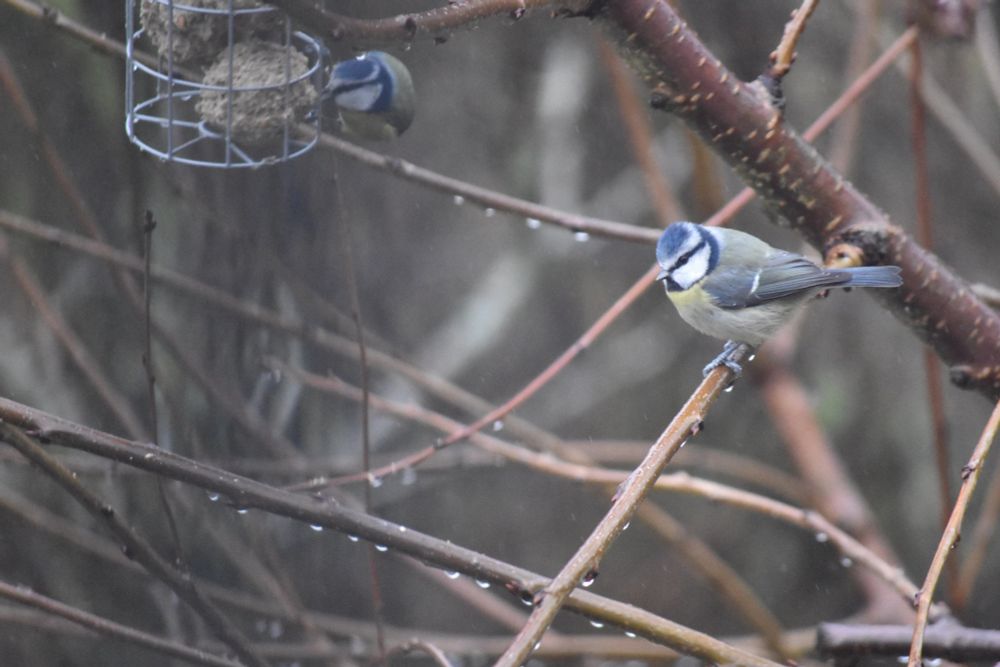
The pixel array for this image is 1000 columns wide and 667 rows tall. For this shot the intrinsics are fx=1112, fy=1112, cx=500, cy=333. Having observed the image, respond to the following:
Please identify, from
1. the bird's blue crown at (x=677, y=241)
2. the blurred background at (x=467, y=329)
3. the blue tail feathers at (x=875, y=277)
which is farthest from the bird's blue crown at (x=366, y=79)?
the blue tail feathers at (x=875, y=277)

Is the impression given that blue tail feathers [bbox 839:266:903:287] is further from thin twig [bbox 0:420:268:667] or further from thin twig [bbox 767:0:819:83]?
thin twig [bbox 0:420:268:667]

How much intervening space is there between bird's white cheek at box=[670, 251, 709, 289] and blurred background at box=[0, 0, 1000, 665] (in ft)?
1.36

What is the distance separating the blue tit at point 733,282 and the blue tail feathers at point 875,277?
30cm

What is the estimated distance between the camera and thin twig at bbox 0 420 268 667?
4.11 feet

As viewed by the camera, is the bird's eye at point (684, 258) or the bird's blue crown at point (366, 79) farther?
the bird's eye at point (684, 258)

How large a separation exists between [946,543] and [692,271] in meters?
1.14

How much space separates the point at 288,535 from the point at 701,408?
1904 millimetres

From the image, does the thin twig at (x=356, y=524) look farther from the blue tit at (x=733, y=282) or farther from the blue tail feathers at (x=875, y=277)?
the blue tit at (x=733, y=282)

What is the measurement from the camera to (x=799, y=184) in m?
1.80

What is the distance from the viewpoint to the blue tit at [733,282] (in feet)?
7.15

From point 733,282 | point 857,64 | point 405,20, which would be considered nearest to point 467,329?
point 857,64

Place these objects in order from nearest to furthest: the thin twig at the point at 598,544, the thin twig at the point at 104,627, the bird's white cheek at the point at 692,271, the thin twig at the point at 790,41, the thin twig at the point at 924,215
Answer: the thin twig at the point at 598,544
the thin twig at the point at 104,627
the thin twig at the point at 790,41
the thin twig at the point at 924,215
the bird's white cheek at the point at 692,271

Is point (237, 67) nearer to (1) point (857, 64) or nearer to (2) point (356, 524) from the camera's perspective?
(2) point (356, 524)

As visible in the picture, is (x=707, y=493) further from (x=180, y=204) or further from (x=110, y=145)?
(x=110, y=145)
